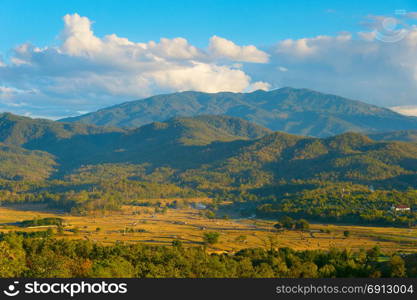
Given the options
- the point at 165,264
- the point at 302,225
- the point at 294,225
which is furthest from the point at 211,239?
the point at 165,264

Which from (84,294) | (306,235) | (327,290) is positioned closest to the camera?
(84,294)

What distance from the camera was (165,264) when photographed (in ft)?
226

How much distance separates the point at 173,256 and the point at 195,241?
6057 centimetres

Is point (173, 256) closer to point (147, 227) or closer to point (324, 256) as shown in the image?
point (324, 256)

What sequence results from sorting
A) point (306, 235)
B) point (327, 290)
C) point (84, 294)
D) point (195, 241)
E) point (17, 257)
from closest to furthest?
point (84, 294), point (327, 290), point (17, 257), point (195, 241), point (306, 235)

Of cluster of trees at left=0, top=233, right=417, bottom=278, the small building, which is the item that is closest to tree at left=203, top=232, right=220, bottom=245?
cluster of trees at left=0, top=233, right=417, bottom=278

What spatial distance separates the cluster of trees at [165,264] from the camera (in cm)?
5538

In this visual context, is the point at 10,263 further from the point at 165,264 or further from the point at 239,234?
the point at 239,234

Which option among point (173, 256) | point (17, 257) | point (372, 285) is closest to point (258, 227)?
point (173, 256)

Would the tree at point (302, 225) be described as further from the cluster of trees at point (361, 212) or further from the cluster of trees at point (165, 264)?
the cluster of trees at point (165, 264)

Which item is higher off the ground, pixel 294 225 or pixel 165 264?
pixel 165 264

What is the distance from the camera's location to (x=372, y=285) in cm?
3806

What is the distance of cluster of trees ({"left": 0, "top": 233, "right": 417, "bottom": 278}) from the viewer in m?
55.4

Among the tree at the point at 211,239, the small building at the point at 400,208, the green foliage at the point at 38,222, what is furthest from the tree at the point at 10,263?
the small building at the point at 400,208
